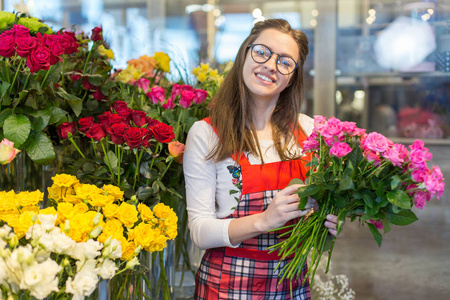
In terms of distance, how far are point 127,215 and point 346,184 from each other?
0.52 meters

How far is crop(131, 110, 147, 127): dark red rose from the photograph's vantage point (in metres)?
1.47

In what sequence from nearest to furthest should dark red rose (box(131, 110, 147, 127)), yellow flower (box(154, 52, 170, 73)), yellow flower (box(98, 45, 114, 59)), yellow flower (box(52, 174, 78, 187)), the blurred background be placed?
yellow flower (box(52, 174, 78, 187)) < dark red rose (box(131, 110, 147, 127)) < yellow flower (box(98, 45, 114, 59)) < yellow flower (box(154, 52, 170, 73)) < the blurred background

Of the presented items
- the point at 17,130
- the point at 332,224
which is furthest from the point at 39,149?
the point at 332,224

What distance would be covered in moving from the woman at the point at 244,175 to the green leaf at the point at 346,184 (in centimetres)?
35

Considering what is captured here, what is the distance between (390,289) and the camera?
2.70 meters

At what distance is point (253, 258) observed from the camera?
1.52 m

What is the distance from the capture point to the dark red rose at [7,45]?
1.37 meters

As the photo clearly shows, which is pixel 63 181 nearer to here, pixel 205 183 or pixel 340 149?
pixel 205 183

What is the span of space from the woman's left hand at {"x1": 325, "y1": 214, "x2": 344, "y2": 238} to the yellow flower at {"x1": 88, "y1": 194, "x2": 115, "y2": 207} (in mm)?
547

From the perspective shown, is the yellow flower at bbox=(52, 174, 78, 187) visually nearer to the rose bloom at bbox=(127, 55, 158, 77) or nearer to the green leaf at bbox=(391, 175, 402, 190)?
the rose bloom at bbox=(127, 55, 158, 77)

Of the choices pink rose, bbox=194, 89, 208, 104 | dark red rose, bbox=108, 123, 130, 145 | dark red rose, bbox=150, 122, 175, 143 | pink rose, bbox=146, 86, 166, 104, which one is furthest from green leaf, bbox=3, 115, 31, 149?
pink rose, bbox=194, 89, 208, 104

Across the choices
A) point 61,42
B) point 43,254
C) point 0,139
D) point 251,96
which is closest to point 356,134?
point 251,96

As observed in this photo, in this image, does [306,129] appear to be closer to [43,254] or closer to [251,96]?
[251,96]

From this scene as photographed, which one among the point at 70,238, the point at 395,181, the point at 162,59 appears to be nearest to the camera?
the point at 70,238
